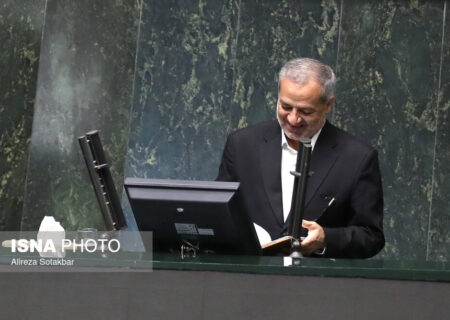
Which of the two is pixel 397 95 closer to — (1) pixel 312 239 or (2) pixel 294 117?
(2) pixel 294 117

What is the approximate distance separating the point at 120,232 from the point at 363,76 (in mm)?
3471

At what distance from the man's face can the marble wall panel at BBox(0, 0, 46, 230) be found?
243 centimetres

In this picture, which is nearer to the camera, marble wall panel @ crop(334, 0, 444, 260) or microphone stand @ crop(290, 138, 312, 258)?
microphone stand @ crop(290, 138, 312, 258)

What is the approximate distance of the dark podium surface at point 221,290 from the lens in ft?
11.4

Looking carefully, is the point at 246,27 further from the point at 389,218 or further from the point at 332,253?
the point at 332,253

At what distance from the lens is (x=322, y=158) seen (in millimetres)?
5043

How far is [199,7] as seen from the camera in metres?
7.23

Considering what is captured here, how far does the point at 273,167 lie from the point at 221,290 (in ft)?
5.26

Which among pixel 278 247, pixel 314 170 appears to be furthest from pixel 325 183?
pixel 278 247

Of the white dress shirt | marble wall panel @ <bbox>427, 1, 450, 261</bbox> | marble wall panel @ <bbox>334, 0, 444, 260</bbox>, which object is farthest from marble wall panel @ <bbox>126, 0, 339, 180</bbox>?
the white dress shirt

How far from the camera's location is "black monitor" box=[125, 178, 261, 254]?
3.96 metres

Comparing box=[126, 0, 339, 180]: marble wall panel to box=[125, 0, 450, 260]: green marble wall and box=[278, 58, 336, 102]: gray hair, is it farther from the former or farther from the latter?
box=[278, 58, 336, 102]: gray hair

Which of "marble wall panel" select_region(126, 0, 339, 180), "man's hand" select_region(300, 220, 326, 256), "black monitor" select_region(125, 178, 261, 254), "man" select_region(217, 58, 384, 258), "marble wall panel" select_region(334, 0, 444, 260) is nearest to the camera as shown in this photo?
"black monitor" select_region(125, 178, 261, 254)

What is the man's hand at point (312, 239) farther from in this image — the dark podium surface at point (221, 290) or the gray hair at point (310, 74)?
the dark podium surface at point (221, 290)
